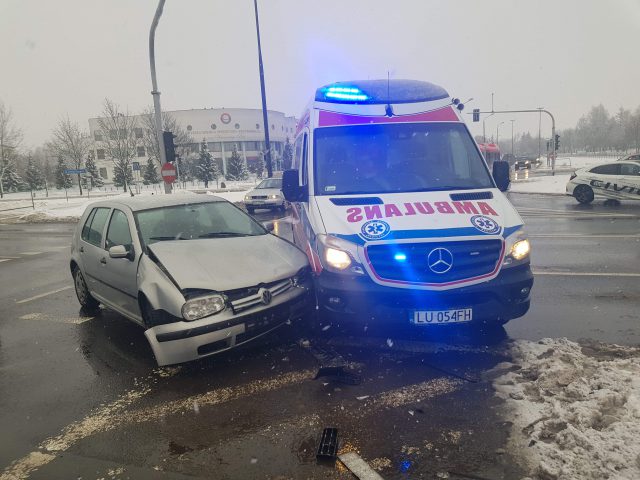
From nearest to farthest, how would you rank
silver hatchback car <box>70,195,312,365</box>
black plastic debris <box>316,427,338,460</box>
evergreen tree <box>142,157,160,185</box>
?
black plastic debris <box>316,427,338,460</box>, silver hatchback car <box>70,195,312,365</box>, evergreen tree <box>142,157,160,185</box>

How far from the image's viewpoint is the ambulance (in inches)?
163

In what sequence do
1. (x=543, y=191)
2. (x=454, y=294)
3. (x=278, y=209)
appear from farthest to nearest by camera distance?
1. (x=543, y=191)
2. (x=278, y=209)
3. (x=454, y=294)

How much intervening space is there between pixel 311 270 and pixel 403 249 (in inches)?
49.1

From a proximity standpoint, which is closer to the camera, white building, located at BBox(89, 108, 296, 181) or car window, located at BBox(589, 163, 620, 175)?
car window, located at BBox(589, 163, 620, 175)

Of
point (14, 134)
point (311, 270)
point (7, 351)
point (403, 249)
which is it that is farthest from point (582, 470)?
point (14, 134)

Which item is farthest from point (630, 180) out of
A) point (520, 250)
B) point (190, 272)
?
point (190, 272)

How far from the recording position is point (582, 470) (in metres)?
2.62

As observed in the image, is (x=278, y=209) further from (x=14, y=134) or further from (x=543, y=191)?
(x=14, y=134)

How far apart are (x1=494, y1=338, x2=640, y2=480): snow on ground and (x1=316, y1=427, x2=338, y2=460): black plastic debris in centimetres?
115

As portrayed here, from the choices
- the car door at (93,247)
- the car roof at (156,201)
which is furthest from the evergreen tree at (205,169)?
the car roof at (156,201)

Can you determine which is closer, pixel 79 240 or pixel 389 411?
pixel 389 411

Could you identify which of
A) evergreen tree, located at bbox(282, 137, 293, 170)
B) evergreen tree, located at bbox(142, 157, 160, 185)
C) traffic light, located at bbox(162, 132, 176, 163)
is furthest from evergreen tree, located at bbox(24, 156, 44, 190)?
evergreen tree, located at bbox(282, 137, 293, 170)

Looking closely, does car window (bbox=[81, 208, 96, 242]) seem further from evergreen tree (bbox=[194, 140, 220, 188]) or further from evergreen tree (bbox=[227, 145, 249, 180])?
evergreen tree (bbox=[227, 145, 249, 180])

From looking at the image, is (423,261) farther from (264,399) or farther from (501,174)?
(501,174)
